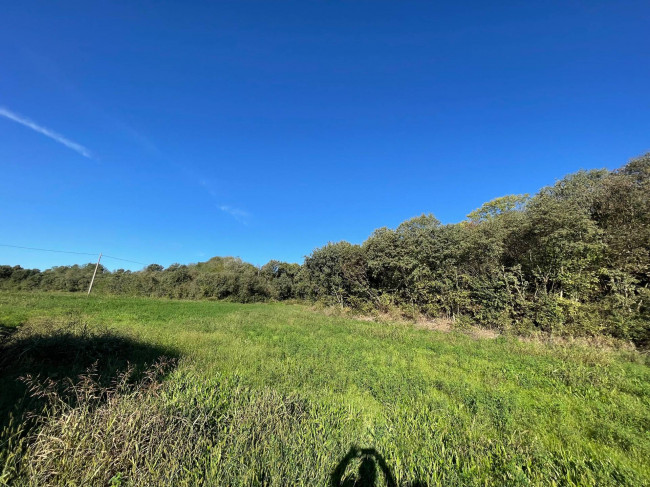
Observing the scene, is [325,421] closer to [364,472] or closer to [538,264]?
[364,472]

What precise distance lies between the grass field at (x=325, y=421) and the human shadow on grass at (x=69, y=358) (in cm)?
5

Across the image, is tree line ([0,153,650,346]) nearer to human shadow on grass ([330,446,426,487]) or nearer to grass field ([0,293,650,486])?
grass field ([0,293,650,486])

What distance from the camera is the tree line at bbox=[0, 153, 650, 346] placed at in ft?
35.9

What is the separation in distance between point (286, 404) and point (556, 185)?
19.7m

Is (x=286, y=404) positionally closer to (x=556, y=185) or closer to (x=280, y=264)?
(x=556, y=185)

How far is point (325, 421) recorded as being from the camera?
363 centimetres

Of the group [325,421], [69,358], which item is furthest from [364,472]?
[69,358]

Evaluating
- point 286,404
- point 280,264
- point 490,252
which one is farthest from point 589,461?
point 280,264

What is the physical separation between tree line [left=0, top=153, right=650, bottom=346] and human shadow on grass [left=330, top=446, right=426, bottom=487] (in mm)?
12990

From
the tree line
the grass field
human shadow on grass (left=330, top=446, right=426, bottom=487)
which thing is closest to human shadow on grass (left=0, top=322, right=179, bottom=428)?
the grass field

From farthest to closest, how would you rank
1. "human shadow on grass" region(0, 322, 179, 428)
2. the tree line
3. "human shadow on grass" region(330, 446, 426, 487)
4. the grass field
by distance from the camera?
the tree line < "human shadow on grass" region(0, 322, 179, 428) < "human shadow on grass" region(330, 446, 426, 487) < the grass field

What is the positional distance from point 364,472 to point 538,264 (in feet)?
50.3

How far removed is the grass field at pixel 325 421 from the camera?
2455 millimetres

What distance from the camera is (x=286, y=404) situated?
389cm
